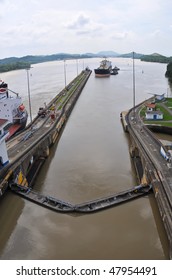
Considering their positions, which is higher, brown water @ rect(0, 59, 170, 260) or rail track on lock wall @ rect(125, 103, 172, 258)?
rail track on lock wall @ rect(125, 103, 172, 258)

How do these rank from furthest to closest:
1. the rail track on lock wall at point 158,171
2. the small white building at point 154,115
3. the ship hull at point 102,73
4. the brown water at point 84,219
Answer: the ship hull at point 102,73 → the small white building at point 154,115 → the rail track on lock wall at point 158,171 → the brown water at point 84,219

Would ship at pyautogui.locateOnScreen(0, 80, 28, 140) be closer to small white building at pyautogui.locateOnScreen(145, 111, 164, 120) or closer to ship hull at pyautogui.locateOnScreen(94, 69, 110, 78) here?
small white building at pyautogui.locateOnScreen(145, 111, 164, 120)

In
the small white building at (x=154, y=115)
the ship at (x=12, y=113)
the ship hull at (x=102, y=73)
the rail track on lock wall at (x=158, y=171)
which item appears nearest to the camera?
the rail track on lock wall at (x=158, y=171)

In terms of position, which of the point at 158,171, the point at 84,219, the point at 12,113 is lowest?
the point at 84,219

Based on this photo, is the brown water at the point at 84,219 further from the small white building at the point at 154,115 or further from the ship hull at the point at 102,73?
the ship hull at the point at 102,73

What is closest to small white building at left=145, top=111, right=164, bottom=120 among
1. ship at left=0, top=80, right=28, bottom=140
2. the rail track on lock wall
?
the rail track on lock wall

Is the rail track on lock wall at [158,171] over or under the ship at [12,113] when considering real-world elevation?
under

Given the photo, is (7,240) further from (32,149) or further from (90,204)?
(32,149)

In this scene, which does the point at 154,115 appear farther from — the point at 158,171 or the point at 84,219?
the point at 84,219

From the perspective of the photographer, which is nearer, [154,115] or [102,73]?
[154,115]

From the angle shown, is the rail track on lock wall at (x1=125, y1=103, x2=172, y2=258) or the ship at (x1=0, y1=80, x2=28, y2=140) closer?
the rail track on lock wall at (x1=125, y1=103, x2=172, y2=258)

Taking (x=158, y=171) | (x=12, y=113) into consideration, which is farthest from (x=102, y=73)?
(x=158, y=171)

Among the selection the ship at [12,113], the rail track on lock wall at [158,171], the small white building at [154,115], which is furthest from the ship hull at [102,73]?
the rail track on lock wall at [158,171]
